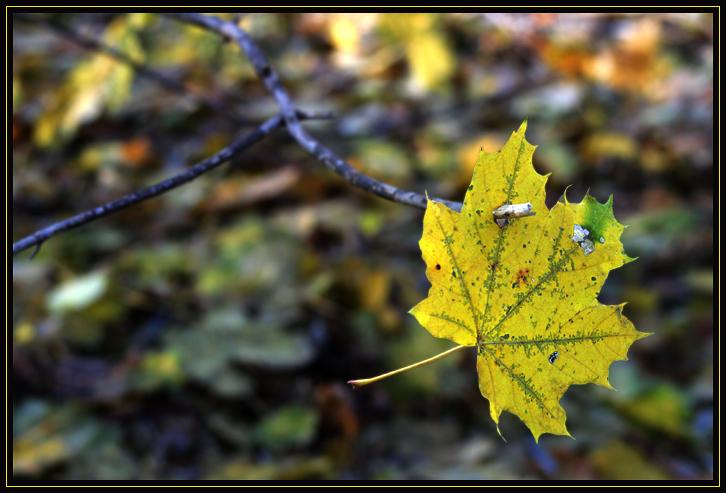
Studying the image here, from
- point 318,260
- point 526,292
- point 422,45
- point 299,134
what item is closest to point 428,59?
point 422,45

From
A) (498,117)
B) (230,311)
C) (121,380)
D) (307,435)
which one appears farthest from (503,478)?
(498,117)

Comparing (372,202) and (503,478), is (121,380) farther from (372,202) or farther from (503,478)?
(372,202)

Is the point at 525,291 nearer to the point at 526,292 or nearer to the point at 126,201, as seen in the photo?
the point at 526,292

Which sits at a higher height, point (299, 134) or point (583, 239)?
point (299, 134)

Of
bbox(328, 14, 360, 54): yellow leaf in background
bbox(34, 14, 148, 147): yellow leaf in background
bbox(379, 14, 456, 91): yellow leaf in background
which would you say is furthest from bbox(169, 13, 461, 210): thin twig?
bbox(328, 14, 360, 54): yellow leaf in background

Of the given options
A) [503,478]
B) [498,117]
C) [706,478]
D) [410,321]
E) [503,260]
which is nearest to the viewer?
[503,260]

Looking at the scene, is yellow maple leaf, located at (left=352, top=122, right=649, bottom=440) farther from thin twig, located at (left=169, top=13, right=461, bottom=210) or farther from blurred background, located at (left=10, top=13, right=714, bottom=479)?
blurred background, located at (left=10, top=13, right=714, bottom=479)

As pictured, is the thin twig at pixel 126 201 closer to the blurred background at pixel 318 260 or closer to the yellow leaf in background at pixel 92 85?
the blurred background at pixel 318 260
